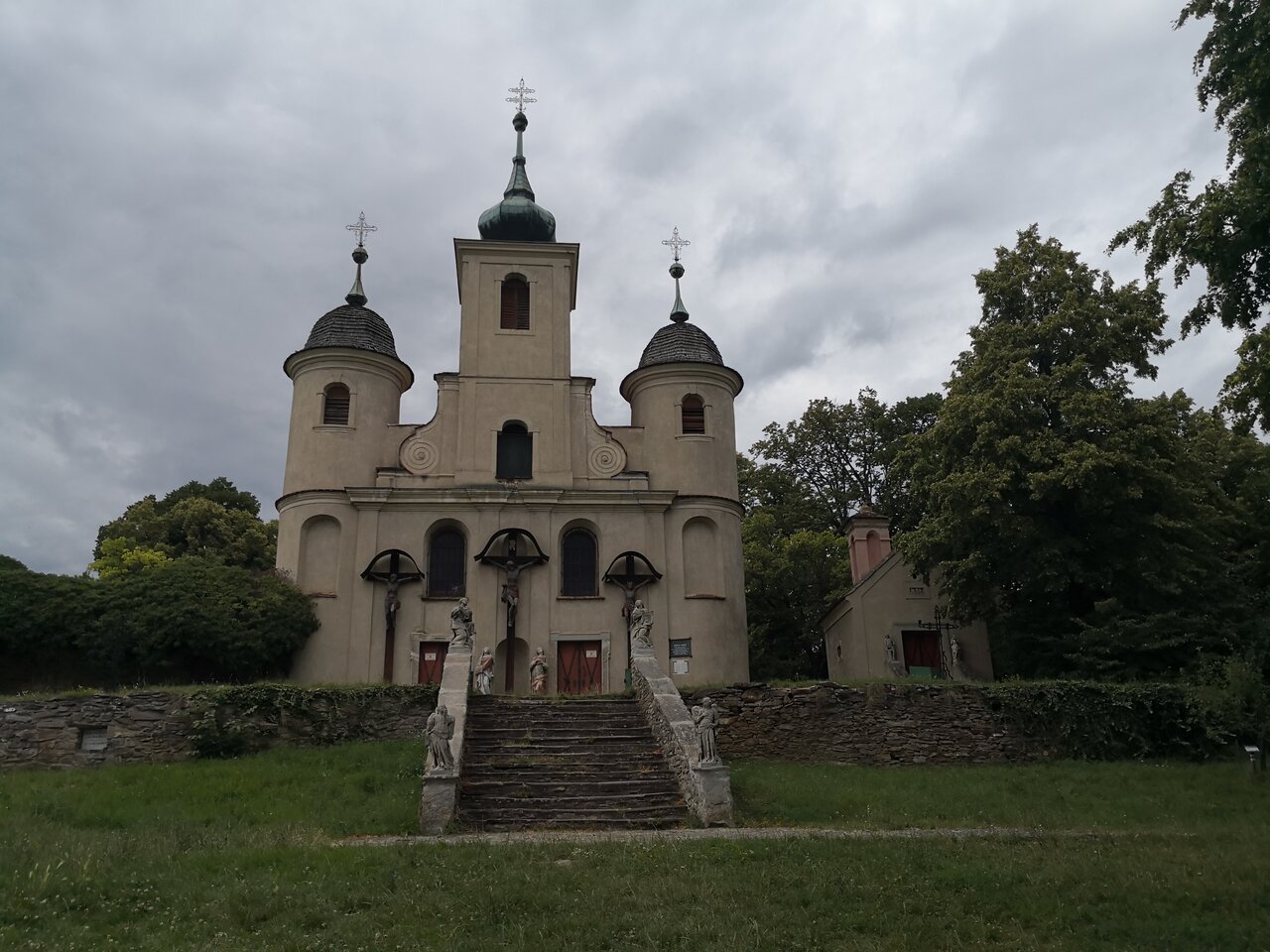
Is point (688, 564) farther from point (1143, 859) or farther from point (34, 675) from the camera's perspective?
point (1143, 859)

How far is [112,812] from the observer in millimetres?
13523

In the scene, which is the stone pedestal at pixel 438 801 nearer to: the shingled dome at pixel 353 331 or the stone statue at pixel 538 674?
the stone statue at pixel 538 674

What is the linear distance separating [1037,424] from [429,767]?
17.3 m

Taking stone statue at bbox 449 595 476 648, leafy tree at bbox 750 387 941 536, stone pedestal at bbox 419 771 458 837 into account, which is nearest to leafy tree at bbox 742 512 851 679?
leafy tree at bbox 750 387 941 536

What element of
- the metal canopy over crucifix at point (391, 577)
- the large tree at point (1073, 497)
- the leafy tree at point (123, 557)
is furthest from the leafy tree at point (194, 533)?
the large tree at point (1073, 497)

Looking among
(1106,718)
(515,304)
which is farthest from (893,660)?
(515,304)

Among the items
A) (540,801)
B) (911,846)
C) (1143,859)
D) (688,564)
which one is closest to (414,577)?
(688,564)

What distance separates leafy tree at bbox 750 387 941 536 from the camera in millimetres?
40188

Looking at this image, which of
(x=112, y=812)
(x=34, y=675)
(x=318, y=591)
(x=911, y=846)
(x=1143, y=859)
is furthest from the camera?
(x=318, y=591)

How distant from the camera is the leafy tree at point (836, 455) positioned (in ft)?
132

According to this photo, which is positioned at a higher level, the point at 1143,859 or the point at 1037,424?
the point at 1037,424

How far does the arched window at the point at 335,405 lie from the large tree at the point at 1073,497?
15.9 meters

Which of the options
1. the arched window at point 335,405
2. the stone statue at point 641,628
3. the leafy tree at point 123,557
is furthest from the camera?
the leafy tree at point 123,557

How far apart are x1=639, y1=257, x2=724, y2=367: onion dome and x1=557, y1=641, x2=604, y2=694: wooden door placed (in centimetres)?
877
